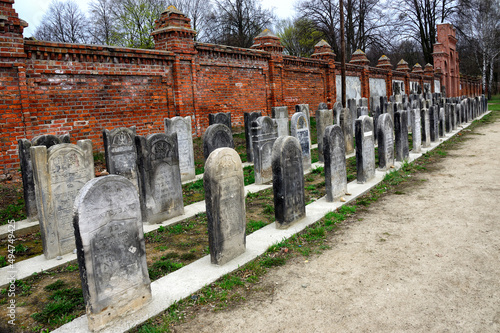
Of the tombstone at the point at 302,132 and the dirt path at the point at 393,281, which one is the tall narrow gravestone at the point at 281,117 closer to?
the tombstone at the point at 302,132

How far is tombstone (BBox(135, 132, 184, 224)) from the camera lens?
5785mm

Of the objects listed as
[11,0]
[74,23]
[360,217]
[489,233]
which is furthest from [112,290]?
[74,23]

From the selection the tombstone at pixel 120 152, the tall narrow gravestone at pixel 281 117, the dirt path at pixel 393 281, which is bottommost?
the dirt path at pixel 393 281

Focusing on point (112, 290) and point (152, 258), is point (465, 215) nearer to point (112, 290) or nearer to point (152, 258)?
point (152, 258)

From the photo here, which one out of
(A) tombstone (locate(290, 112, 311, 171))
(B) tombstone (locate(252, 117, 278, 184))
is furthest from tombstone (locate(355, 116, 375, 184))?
(B) tombstone (locate(252, 117, 278, 184))

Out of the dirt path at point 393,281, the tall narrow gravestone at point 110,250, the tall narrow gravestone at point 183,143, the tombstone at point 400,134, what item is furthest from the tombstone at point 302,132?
the tall narrow gravestone at point 110,250

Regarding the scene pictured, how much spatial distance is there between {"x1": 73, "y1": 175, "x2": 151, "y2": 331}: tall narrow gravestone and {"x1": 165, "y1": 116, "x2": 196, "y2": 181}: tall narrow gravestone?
207 inches

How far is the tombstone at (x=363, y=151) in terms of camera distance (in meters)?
7.62

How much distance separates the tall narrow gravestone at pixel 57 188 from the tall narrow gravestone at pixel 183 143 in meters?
3.42

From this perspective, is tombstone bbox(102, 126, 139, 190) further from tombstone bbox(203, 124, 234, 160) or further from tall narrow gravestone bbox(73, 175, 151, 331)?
A: tall narrow gravestone bbox(73, 175, 151, 331)

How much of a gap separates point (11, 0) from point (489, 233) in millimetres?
9464

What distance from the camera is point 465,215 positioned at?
552 cm

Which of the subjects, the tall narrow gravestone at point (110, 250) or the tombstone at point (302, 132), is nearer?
the tall narrow gravestone at point (110, 250)

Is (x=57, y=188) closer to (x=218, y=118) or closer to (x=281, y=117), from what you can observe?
(x=218, y=118)
